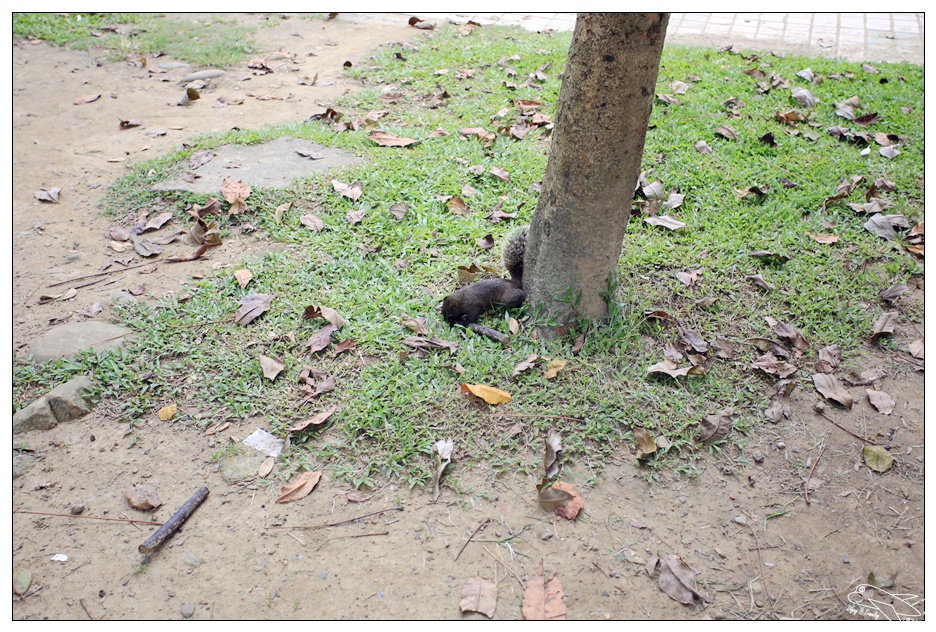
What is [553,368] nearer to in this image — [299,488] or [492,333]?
[492,333]

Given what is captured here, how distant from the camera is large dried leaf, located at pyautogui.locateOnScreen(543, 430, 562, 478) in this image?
9.39ft

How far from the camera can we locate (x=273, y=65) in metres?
7.55

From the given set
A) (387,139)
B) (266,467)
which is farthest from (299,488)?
(387,139)

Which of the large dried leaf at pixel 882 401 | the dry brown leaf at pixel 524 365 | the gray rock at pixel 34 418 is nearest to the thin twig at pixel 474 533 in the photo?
the dry brown leaf at pixel 524 365

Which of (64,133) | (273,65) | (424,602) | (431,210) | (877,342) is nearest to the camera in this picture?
(424,602)

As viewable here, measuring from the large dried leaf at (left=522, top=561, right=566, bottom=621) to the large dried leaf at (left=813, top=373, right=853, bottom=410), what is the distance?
5.60ft

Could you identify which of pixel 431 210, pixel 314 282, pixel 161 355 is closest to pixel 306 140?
pixel 431 210

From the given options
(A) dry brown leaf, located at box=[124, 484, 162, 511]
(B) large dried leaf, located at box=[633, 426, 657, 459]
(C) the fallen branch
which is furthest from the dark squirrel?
(A) dry brown leaf, located at box=[124, 484, 162, 511]

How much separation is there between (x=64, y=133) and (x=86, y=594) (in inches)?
203

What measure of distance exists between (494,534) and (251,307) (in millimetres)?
2038

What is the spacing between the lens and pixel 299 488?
2846mm

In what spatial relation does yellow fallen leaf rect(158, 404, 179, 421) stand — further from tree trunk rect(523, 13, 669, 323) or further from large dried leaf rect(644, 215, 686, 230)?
large dried leaf rect(644, 215, 686, 230)

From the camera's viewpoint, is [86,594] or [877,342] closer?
[86,594]

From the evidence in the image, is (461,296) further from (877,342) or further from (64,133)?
(64,133)
